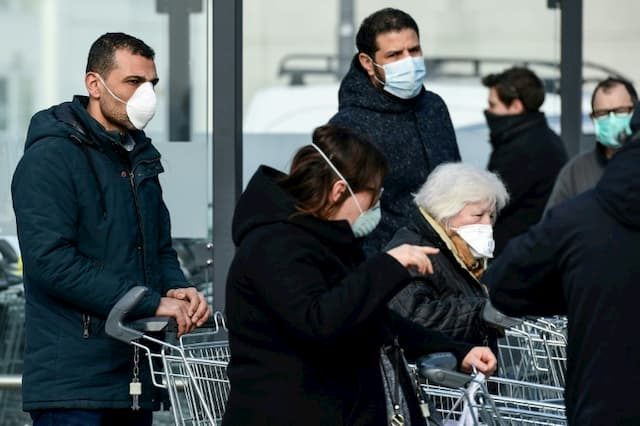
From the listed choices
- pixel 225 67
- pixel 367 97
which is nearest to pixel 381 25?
pixel 367 97

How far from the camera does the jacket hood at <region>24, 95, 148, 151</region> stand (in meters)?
4.70

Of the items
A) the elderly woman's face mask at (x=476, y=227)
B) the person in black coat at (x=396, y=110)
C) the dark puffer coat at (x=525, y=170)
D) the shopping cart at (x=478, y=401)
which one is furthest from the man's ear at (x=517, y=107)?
the shopping cart at (x=478, y=401)

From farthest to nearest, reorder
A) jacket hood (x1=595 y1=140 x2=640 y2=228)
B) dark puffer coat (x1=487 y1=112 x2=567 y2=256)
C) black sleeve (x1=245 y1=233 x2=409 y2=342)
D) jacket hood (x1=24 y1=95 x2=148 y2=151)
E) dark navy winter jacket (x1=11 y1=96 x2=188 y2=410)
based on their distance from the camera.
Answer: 1. dark puffer coat (x1=487 y1=112 x2=567 y2=256)
2. jacket hood (x1=24 y1=95 x2=148 y2=151)
3. dark navy winter jacket (x1=11 y1=96 x2=188 y2=410)
4. black sleeve (x1=245 y1=233 x2=409 y2=342)
5. jacket hood (x1=595 y1=140 x2=640 y2=228)

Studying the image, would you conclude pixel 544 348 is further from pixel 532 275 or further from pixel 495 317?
pixel 532 275

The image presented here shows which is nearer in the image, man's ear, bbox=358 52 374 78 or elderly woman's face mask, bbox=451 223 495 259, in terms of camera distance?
elderly woman's face mask, bbox=451 223 495 259

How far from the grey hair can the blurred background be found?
1611 millimetres

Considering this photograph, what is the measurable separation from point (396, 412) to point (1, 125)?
3.62m

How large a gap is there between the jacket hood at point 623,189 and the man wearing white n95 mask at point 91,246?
151cm

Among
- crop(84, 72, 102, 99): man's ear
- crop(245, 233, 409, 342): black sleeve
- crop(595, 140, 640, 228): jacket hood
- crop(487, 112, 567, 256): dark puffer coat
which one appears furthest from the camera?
crop(487, 112, 567, 256): dark puffer coat

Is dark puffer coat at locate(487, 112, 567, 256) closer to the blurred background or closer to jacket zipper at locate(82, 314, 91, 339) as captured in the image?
the blurred background

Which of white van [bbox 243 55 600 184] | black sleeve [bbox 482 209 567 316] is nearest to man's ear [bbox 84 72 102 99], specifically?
black sleeve [bbox 482 209 567 316]

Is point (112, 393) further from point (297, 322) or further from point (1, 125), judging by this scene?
point (1, 125)

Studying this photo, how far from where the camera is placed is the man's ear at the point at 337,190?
3.96 m

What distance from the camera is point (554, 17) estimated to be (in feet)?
25.2
